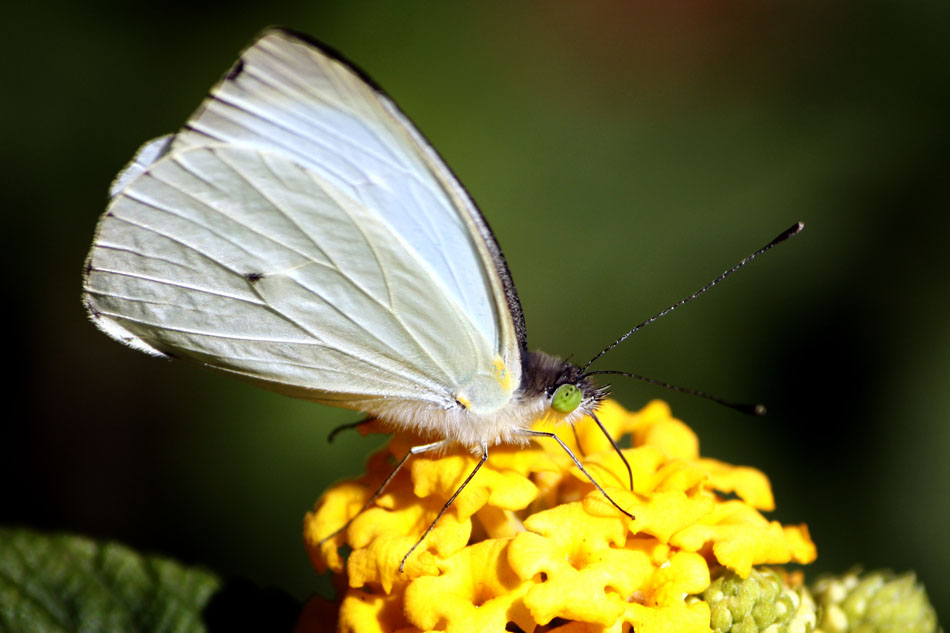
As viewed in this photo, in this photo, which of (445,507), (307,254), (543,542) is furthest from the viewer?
(307,254)

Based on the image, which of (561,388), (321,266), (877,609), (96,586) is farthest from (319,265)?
(877,609)

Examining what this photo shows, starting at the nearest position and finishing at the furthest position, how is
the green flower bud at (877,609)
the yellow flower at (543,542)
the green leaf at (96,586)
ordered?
the yellow flower at (543,542) < the green flower bud at (877,609) < the green leaf at (96,586)

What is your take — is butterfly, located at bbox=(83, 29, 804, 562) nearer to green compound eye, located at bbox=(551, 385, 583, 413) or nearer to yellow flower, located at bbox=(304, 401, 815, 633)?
green compound eye, located at bbox=(551, 385, 583, 413)

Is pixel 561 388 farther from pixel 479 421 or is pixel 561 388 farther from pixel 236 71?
Answer: pixel 236 71

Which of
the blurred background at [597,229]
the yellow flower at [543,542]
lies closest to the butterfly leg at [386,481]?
the yellow flower at [543,542]

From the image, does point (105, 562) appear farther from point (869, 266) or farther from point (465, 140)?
point (869, 266)

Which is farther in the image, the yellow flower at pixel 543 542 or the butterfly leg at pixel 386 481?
the butterfly leg at pixel 386 481

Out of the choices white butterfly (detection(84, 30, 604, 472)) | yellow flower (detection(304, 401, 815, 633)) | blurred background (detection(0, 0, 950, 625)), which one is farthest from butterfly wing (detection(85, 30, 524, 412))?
blurred background (detection(0, 0, 950, 625))

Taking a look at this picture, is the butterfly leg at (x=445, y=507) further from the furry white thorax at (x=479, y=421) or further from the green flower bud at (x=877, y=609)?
the green flower bud at (x=877, y=609)

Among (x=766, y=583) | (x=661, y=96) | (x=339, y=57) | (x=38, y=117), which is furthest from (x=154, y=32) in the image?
(x=766, y=583)
